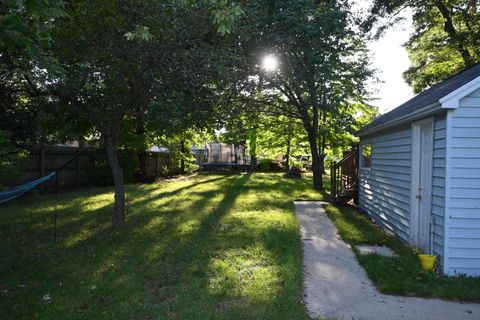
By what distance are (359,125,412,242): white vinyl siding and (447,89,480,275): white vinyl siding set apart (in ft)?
5.60

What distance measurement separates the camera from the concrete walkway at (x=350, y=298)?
4.32 m

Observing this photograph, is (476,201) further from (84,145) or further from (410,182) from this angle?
(84,145)

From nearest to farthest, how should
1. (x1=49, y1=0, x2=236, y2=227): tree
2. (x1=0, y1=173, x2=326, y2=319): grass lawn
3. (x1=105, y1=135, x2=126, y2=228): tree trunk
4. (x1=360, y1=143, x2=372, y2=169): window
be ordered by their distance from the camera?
(x1=0, y1=173, x2=326, y2=319): grass lawn
(x1=49, y1=0, x2=236, y2=227): tree
(x1=105, y1=135, x2=126, y2=228): tree trunk
(x1=360, y1=143, x2=372, y2=169): window

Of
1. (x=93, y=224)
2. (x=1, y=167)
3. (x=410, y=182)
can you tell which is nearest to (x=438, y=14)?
(x=410, y=182)

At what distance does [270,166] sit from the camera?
103 feet

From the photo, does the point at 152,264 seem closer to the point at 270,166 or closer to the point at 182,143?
the point at 182,143

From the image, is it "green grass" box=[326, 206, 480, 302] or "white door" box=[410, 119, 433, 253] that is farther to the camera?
"white door" box=[410, 119, 433, 253]

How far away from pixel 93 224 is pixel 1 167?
252 centimetres

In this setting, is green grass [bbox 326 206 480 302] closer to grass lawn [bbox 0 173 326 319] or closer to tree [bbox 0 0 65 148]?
grass lawn [bbox 0 173 326 319]

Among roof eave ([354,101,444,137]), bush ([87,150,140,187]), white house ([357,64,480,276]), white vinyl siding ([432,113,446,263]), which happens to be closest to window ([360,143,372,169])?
roof eave ([354,101,444,137])

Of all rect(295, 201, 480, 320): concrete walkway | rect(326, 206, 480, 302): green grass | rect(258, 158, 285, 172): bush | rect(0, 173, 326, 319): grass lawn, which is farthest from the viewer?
rect(258, 158, 285, 172): bush

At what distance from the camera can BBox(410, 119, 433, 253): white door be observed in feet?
22.0

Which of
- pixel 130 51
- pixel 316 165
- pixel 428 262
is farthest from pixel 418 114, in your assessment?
pixel 316 165

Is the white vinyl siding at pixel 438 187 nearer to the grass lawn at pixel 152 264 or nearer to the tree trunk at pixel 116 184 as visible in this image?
the grass lawn at pixel 152 264
